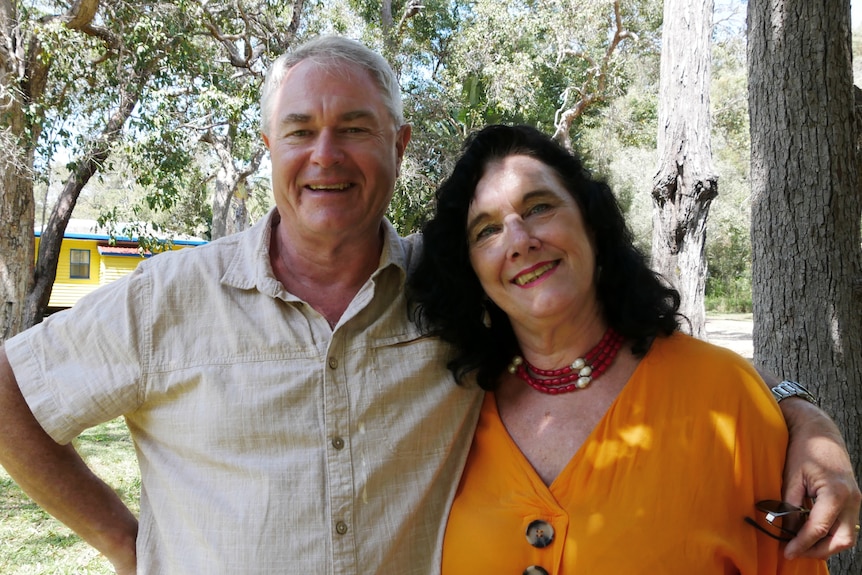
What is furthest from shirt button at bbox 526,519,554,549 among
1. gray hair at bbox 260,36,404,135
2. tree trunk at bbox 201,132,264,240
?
A: tree trunk at bbox 201,132,264,240

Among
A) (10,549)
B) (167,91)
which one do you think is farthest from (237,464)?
(167,91)

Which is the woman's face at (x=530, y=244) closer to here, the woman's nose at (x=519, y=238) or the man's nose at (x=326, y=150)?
the woman's nose at (x=519, y=238)

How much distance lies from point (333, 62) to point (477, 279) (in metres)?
0.89

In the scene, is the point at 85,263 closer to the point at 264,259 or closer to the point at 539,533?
the point at 264,259

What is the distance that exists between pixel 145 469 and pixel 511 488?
1.18 meters

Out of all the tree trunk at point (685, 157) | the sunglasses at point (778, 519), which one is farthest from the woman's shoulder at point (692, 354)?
the tree trunk at point (685, 157)

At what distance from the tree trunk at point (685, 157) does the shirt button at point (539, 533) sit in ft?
14.2

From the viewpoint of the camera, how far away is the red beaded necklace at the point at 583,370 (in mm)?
2279

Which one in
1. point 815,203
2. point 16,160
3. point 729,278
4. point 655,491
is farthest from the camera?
point 729,278

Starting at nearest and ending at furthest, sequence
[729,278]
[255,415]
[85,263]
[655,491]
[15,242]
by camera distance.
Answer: [655,491] < [255,415] < [15,242] < [85,263] < [729,278]

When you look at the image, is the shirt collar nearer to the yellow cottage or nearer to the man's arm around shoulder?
the man's arm around shoulder

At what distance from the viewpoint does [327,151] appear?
233 centimetres

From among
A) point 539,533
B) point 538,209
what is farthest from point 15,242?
point 539,533

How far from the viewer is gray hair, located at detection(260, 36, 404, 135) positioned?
2410 mm
